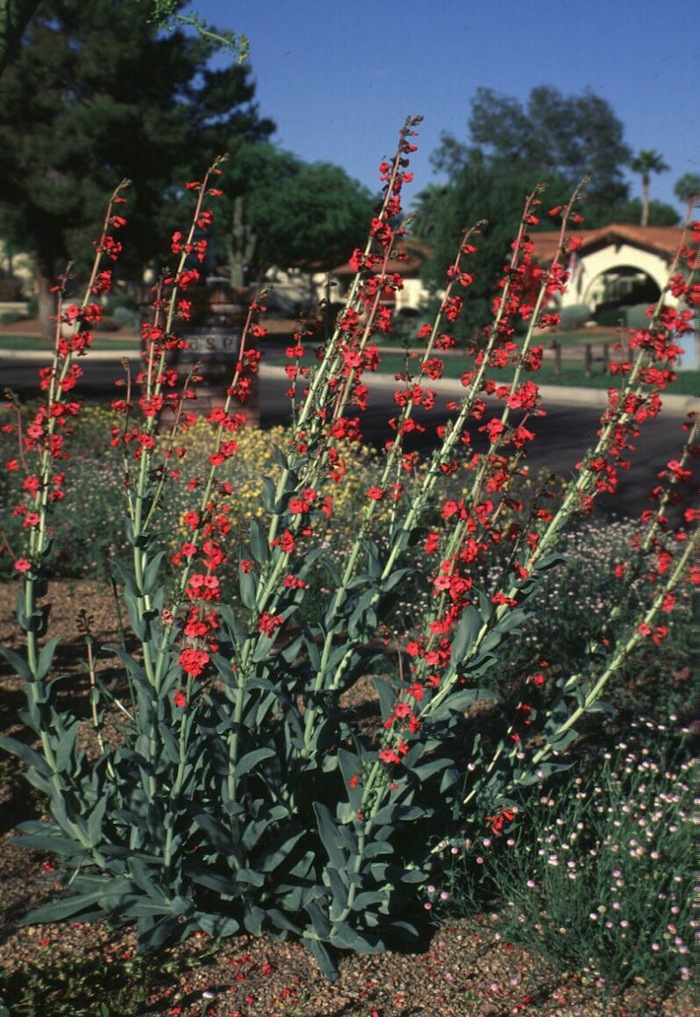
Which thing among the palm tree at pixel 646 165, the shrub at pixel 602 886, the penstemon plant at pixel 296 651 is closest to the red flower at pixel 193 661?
the penstemon plant at pixel 296 651

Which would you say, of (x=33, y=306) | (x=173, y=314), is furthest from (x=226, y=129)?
(x=173, y=314)

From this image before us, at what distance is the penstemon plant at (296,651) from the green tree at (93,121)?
34.2 m

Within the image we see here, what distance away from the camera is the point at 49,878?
363 centimetres

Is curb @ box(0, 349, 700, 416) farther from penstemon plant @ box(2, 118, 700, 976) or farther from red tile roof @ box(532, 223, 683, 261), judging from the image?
red tile roof @ box(532, 223, 683, 261)

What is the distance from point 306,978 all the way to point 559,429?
14.2 metres

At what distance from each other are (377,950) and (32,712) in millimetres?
1286

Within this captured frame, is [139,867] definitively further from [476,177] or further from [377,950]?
[476,177]

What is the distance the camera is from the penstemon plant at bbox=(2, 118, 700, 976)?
317 cm

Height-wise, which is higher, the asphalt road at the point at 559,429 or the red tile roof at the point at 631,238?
the red tile roof at the point at 631,238

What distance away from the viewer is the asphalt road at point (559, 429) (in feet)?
40.5

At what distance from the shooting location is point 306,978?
10.9ft

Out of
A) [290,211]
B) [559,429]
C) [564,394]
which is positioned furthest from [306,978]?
[290,211]

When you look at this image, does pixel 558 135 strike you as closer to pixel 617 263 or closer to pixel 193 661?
pixel 617 263

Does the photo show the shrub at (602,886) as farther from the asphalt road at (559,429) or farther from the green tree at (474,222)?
the green tree at (474,222)
